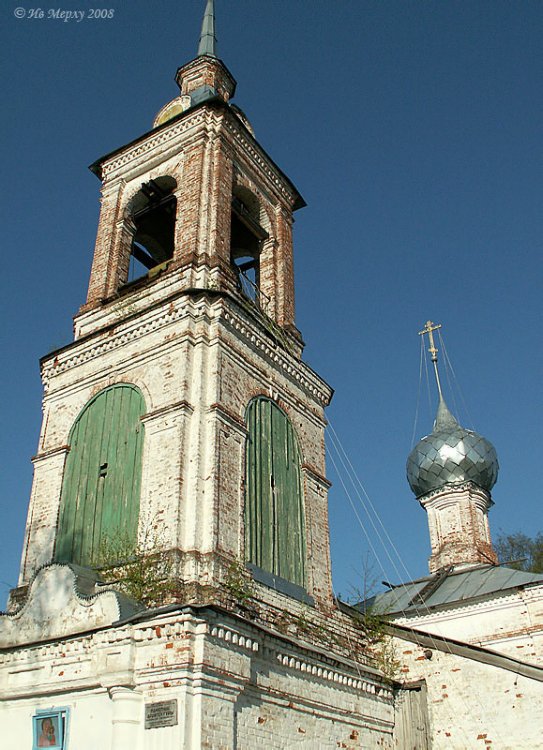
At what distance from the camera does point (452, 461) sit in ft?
65.5

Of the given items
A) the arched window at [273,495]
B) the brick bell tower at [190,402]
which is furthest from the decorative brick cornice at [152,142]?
the arched window at [273,495]

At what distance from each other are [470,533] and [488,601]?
185 inches

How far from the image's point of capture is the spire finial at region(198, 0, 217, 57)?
612 inches

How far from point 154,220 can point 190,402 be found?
18.4 ft

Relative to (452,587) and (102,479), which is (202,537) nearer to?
(102,479)

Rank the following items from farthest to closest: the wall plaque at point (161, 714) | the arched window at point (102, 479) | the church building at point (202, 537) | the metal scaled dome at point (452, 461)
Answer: the metal scaled dome at point (452, 461) < the arched window at point (102, 479) < the church building at point (202, 537) < the wall plaque at point (161, 714)

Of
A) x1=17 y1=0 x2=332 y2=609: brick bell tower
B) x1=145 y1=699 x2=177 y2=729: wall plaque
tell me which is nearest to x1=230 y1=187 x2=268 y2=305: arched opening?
x1=17 y1=0 x2=332 y2=609: brick bell tower

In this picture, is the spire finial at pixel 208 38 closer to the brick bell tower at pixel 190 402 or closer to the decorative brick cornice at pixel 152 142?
the decorative brick cornice at pixel 152 142

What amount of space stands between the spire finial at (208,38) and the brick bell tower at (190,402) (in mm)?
3402

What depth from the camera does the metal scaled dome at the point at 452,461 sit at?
65.0 ft

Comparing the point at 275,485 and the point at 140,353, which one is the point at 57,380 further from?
the point at 275,485

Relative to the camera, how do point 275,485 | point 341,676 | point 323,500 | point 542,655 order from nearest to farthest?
point 341,676
point 275,485
point 323,500
point 542,655

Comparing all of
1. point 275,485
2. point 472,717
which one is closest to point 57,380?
point 275,485

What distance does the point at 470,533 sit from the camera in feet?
61.8
